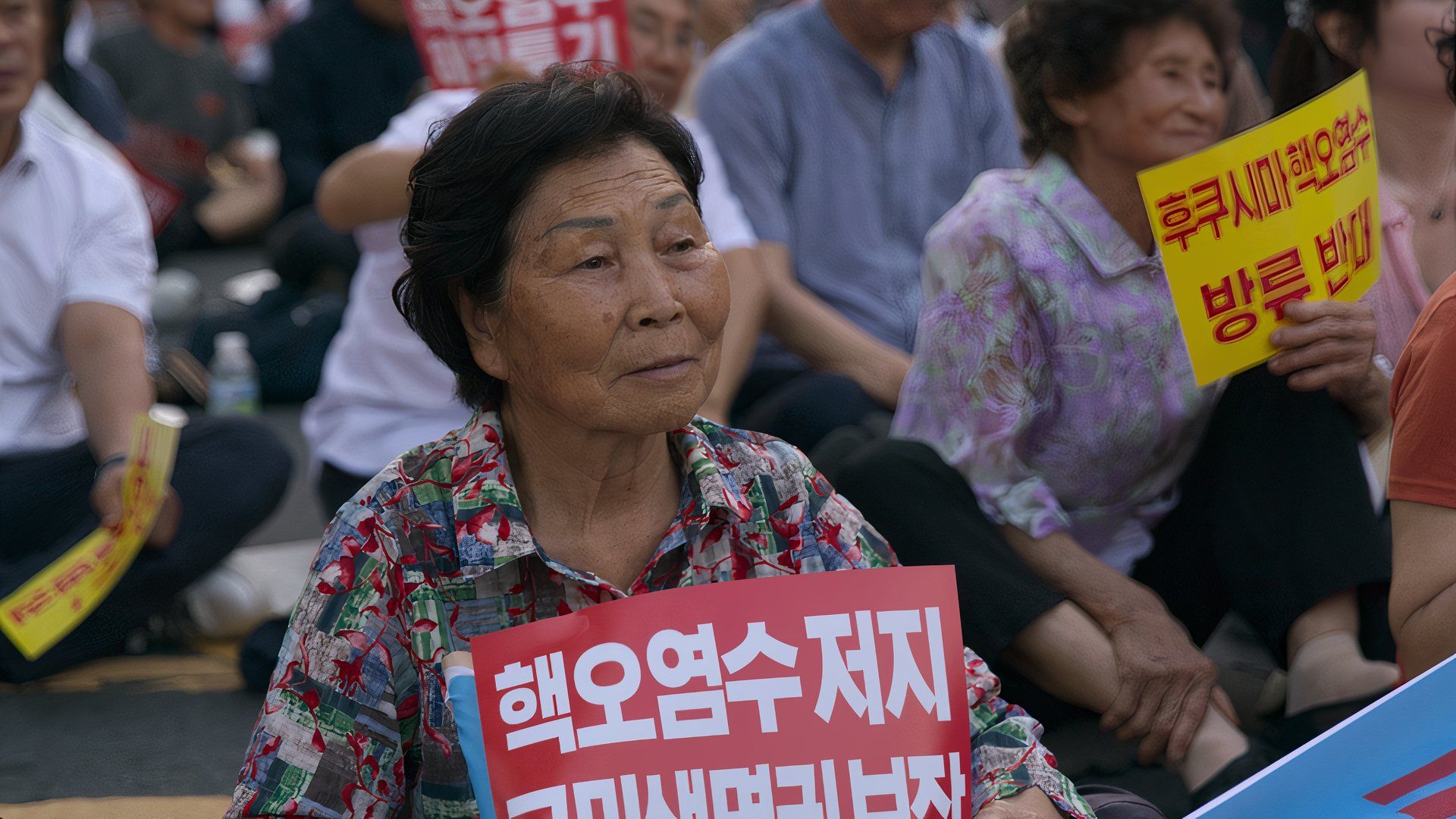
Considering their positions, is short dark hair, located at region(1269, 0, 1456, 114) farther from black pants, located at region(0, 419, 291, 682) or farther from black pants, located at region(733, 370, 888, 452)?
black pants, located at region(0, 419, 291, 682)

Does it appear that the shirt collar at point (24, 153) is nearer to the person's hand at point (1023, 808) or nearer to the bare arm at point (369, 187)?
the bare arm at point (369, 187)

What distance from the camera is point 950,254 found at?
2361mm

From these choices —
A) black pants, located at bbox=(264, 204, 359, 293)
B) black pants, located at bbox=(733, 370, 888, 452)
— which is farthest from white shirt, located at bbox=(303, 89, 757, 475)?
black pants, located at bbox=(264, 204, 359, 293)

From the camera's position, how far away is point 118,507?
2.74m

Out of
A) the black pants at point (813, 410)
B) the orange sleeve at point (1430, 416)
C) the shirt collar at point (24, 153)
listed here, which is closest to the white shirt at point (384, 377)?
the black pants at point (813, 410)

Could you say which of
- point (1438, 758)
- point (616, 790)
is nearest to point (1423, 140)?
point (1438, 758)

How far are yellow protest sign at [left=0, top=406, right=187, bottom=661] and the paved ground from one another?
14cm

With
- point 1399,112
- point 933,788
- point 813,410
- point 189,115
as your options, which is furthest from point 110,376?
point 189,115

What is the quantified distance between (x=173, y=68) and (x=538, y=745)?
6.39 m

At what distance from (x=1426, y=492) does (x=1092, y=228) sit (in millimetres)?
747

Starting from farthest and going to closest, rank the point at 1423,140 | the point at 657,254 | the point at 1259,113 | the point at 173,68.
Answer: the point at 173,68
the point at 1259,113
the point at 1423,140
the point at 657,254

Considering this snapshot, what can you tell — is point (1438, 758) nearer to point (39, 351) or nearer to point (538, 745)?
point (538, 745)

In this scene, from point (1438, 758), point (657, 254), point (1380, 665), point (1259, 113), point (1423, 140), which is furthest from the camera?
point (1259, 113)

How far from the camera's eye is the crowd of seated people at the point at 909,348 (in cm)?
165
